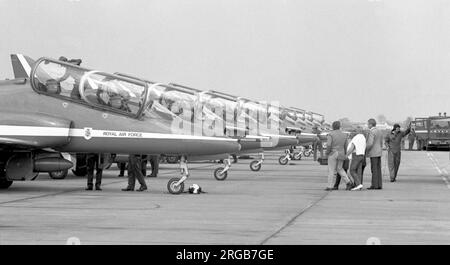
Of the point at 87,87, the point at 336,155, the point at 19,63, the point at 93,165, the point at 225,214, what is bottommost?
the point at 225,214

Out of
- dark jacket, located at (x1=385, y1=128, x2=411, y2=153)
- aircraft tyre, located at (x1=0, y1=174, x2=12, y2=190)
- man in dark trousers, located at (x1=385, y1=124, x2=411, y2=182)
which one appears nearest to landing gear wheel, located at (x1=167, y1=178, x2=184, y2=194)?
aircraft tyre, located at (x1=0, y1=174, x2=12, y2=190)

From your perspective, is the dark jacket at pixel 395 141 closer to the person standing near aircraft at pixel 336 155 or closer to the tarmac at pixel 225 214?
the tarmac at pixel 225 214

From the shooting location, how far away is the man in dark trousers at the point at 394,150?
2688 cm

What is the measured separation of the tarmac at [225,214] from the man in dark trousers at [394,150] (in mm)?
2559

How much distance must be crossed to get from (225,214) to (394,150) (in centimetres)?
1295

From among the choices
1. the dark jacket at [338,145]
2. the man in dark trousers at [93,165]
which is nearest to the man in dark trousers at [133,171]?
the man in dark trousers at [93,165]

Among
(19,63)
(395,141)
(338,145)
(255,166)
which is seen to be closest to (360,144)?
(338,145)

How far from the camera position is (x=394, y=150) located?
27297 millimetres

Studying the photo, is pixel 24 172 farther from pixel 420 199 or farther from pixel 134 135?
pixel 420 199

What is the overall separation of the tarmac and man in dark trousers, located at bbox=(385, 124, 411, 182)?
2559 mm

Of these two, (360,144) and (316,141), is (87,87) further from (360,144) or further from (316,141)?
(316,141)

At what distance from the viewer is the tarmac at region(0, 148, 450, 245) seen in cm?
1201

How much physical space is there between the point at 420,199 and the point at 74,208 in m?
A: 7.54
